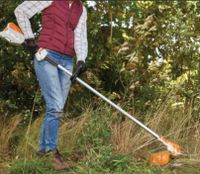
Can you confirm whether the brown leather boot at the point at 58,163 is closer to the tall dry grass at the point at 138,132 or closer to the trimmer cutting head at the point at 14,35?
the tall dry grass at the point at 138,132

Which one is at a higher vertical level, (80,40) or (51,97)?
(80,40)

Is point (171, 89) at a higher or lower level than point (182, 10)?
lower

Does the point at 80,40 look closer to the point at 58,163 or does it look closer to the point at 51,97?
the point at 51,97

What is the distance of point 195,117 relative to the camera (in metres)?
8.16

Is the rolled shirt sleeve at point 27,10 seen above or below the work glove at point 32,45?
above

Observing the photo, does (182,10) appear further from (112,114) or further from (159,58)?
(112,114)

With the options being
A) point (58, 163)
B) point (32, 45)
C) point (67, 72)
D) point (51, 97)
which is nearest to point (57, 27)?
point (32, 45)

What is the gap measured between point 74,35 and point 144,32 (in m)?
A: 2.17

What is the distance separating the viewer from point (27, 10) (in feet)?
20.6

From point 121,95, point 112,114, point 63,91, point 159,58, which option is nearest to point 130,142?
point 112,114

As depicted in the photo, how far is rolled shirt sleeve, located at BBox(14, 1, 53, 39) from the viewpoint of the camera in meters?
6.27

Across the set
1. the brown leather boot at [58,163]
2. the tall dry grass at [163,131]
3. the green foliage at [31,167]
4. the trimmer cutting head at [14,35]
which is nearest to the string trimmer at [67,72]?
the trimmer cutting head at [14,35]

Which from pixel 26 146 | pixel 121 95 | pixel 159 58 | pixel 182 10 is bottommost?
pixel 26 146

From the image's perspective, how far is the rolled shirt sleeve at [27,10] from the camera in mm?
6266
